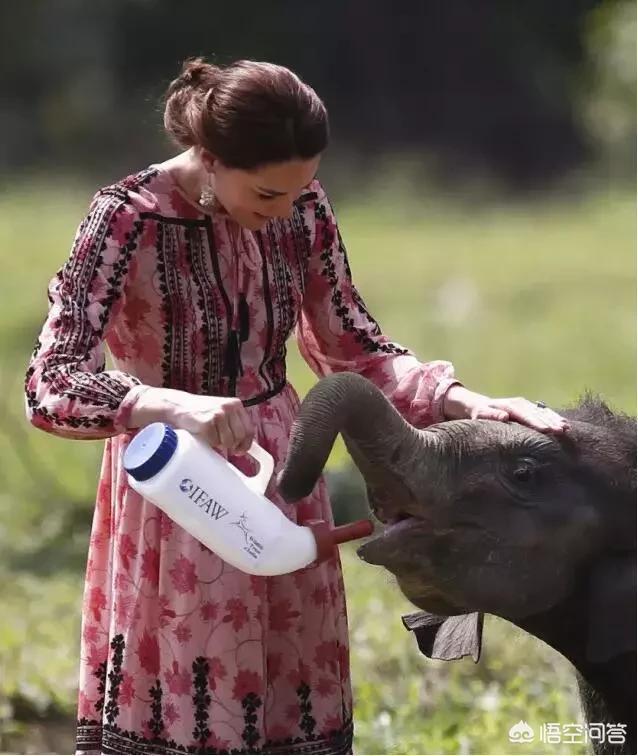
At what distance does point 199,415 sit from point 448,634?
3.29ft

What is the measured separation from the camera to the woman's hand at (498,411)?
324 cm

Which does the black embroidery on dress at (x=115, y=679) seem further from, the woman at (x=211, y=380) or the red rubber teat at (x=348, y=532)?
the red rubber teat at (x=348, y=532)

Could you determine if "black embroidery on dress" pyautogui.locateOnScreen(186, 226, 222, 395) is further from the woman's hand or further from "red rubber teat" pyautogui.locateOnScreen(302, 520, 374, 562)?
the woman's hand

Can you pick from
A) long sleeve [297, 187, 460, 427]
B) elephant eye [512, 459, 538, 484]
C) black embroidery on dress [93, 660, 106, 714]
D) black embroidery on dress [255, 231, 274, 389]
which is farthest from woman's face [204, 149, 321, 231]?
black embroidery on dress [93, 660, 106, 714]

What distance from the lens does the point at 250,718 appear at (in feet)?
10.3

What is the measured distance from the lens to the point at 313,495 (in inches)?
127

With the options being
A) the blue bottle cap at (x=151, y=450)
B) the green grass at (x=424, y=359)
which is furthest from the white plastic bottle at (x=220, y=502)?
the green grass at (x=424, y=359)

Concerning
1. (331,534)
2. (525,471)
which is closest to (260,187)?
(331,534)

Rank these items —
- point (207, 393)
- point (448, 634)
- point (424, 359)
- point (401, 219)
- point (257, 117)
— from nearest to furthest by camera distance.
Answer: point (257, 117)
point (207, 393)
point (448, 634)
point (424, 359)
point (401, 219)

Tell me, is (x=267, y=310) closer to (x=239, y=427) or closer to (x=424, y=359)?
(x=239, y=427)

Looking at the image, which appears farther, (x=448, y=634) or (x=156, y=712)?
(x=448, y=634)

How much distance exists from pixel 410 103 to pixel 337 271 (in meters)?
17.1

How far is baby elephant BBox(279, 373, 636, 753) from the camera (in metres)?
3.07

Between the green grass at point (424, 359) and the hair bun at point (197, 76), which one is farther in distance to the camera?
the green grass at point (424, 359)
